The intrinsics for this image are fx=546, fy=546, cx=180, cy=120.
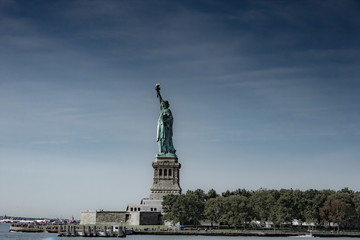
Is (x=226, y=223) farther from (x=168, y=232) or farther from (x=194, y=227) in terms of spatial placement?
(x=168, y=232)


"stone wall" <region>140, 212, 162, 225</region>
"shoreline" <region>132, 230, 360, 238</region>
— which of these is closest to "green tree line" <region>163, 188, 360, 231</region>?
"stone wall" <region>140, 212, 162, 225</region>

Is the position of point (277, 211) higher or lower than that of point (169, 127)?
lower

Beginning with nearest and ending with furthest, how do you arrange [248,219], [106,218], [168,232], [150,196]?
[168,232], [248,219], [106,218], [150,196]

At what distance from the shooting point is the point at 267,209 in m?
106

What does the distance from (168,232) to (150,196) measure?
23.9m

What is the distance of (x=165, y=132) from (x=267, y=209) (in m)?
30.8

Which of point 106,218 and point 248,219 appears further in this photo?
point 106,218

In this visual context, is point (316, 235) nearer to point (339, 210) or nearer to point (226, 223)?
point (339, 210)

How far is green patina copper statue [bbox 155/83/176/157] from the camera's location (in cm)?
12375

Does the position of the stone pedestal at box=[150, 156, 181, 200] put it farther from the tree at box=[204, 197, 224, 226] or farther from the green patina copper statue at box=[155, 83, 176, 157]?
the tree at box=[204, 197, 224, 226]

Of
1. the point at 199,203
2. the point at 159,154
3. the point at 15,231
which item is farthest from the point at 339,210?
the point at 15,231

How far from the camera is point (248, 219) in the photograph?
103 metres

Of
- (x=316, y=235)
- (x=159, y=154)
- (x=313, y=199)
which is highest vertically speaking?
(x=159, y=154)

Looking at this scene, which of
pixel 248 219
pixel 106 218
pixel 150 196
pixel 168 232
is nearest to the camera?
pixel 168 232
